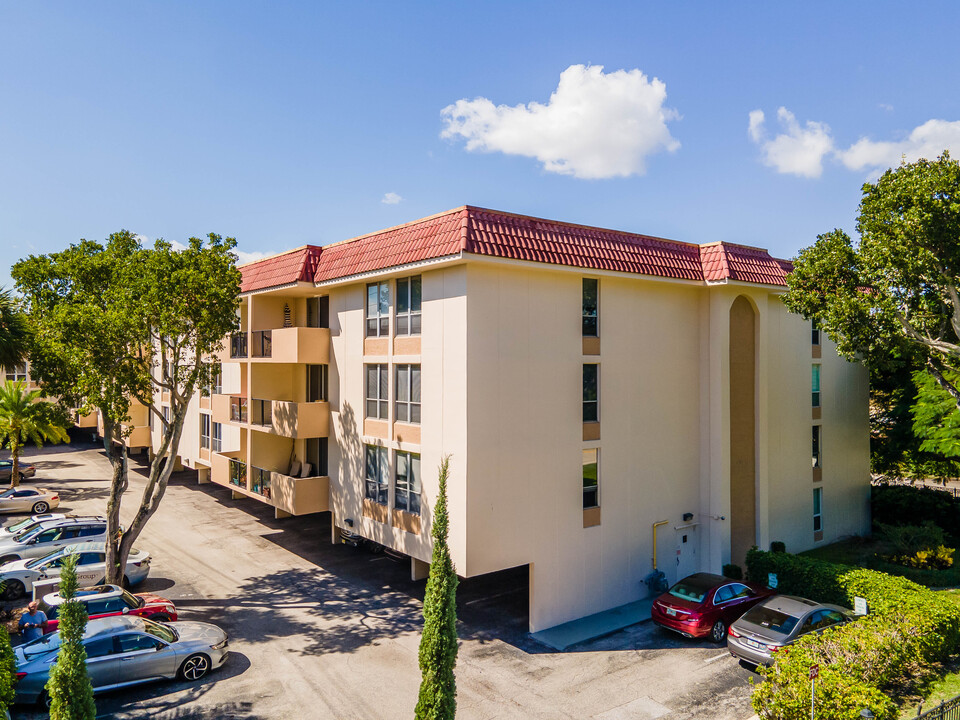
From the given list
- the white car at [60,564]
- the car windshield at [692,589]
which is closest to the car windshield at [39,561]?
the white car at [60,564]

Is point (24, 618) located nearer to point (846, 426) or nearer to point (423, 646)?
point (423, 646)

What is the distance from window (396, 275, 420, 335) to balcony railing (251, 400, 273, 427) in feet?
23.9

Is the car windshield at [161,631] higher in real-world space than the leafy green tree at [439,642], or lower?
lower

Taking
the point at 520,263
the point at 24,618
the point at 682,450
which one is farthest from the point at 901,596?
the point at 24,618

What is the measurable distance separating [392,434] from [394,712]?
7.60 m

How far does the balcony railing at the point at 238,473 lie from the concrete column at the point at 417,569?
8148 millimetres

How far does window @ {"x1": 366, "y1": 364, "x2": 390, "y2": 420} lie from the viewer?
18922 mm

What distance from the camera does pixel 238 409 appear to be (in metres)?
24.6

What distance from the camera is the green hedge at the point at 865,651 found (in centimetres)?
1088

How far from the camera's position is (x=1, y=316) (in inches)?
753

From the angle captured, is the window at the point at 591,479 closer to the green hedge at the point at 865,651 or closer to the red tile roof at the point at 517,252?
the red tile roof at the point at 517,252

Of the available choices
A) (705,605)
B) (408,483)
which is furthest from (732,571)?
(408,483)

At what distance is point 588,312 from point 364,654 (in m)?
11.1

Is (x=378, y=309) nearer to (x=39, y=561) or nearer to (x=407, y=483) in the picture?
(x=407, y=483)
